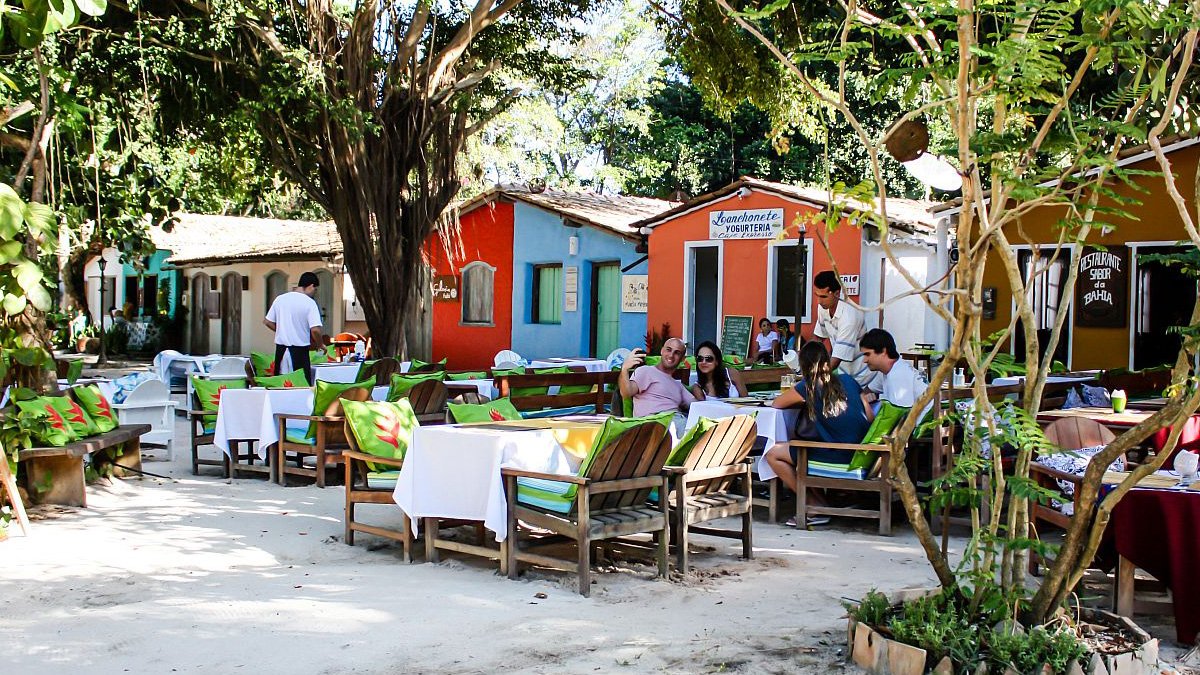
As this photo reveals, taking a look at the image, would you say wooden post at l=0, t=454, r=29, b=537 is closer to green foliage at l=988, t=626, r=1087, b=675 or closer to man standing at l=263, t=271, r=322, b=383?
man standing at l=263, t=271, r=322, b=383

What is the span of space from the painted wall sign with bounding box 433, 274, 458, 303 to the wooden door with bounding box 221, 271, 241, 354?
8.27 meters

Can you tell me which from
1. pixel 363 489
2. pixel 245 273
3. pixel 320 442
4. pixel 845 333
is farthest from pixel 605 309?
pixel 363 489

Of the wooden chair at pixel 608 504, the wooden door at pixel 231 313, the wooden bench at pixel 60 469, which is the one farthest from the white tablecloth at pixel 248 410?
the wooden door at pixel 231 313

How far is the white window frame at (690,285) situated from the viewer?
61.3 ft

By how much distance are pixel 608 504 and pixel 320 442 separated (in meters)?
3.63

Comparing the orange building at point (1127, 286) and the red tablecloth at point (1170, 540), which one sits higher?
the orange building at point (1127, 286)

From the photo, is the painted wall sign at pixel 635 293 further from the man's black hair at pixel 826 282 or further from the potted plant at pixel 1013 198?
the potted plant at pixel 1013 198

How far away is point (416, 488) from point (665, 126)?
24.9 metres

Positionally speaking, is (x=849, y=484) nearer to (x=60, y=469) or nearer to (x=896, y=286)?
(x=60, y=469)

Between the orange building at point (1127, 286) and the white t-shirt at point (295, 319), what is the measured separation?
719cm

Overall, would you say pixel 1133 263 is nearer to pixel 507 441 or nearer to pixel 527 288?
pixel 507 441

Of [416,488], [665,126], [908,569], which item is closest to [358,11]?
[416,488]

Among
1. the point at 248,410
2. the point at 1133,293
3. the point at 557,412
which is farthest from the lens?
the point at 1133,293

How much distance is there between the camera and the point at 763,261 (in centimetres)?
1806
